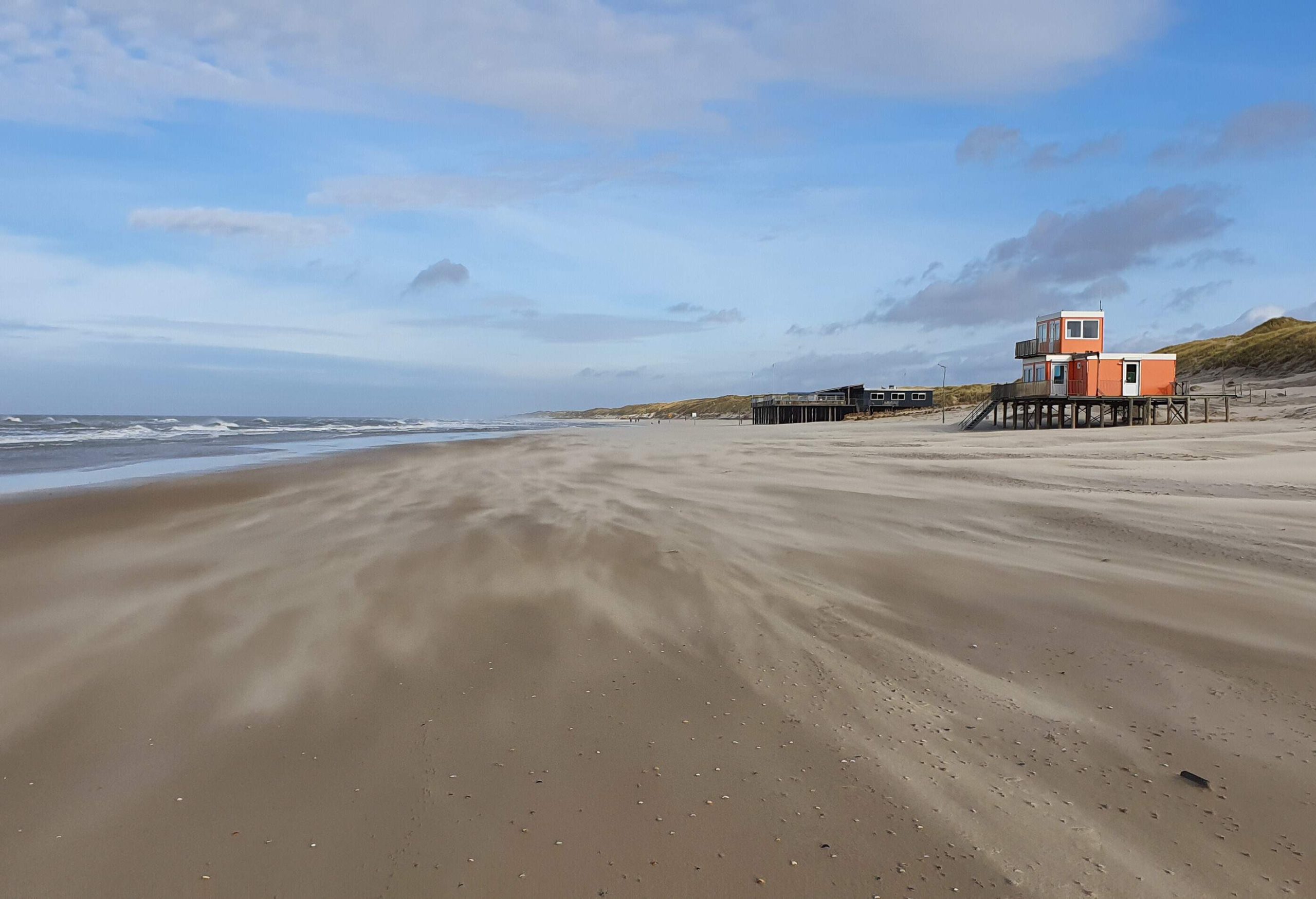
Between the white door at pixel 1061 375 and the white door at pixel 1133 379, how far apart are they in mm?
2464

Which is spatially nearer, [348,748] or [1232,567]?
[348,748]

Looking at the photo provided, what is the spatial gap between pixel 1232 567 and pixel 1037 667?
351 centimetres

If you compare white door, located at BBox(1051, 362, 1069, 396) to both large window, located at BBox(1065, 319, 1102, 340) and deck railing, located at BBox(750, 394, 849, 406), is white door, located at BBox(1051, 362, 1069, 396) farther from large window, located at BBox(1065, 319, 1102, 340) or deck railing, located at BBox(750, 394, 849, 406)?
deck railing, located at BBox(750, 394, 849, 406)

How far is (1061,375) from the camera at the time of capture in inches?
1346

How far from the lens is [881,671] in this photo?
4348 mm

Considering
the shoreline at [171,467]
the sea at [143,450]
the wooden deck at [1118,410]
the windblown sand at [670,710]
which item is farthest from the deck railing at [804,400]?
the windblown sand at [670,710]

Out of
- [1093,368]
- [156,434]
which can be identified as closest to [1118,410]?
[1093,368]

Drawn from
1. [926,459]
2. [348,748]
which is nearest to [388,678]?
[348,748]

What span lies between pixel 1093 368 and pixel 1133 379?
1958mm

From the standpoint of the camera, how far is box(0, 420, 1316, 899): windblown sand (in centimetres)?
266

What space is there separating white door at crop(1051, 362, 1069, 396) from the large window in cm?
153

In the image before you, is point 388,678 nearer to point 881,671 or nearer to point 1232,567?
point 881,671

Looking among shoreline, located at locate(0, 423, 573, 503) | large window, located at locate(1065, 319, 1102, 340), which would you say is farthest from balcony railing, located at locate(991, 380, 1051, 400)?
shoreline, located at locate(0, 423, 573, 503)

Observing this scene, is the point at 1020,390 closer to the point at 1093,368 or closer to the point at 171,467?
the point at 1093,368
